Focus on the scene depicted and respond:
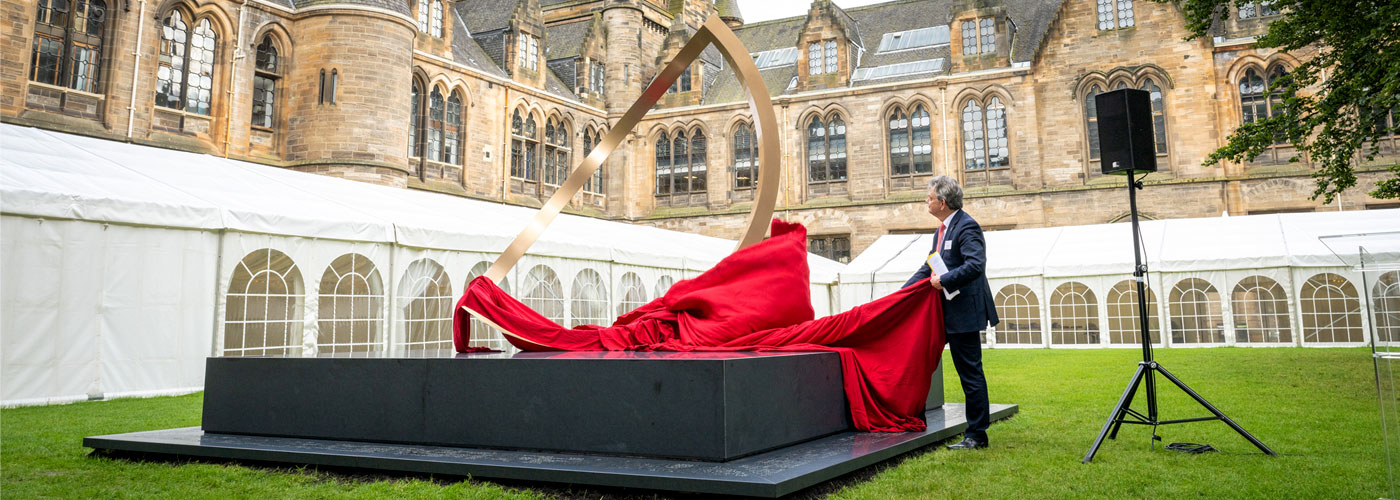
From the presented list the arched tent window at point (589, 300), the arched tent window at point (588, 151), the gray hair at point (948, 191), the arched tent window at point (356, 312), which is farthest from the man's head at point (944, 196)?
the arched tent window at point (588, 151)

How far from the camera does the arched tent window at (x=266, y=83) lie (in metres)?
20.4

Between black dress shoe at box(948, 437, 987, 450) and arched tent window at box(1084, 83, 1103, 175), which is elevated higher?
arched tent window at box(1084, 83, 1103, 175)

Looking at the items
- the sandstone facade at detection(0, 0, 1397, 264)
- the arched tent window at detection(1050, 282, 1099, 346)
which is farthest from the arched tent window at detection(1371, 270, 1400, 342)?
the sandstone facade at detection(0, 0, 1397, 264)

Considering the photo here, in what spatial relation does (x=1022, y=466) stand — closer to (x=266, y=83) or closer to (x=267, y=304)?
(x=267, y=304)

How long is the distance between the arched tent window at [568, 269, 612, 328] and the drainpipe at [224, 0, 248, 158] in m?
10.3

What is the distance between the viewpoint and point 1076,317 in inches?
733

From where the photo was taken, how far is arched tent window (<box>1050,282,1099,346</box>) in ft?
60.7

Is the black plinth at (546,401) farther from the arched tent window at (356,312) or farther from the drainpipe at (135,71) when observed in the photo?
the drainpipe at (135,71)

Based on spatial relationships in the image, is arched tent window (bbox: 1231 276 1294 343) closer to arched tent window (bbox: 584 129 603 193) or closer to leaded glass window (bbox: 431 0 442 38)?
arched tent window (bbox: 584 129 603 193)

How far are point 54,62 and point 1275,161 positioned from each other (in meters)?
30.3

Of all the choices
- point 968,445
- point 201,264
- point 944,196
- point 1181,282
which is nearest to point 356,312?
point 201,264

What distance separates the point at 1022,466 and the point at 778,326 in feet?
6.27

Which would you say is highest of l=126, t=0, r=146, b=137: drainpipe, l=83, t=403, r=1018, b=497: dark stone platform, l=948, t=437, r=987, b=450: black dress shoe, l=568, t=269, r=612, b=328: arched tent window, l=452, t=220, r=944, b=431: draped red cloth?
l=126, t=0, r=146, b=137: drainpipe

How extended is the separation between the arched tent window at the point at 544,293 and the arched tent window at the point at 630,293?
1600 mm
